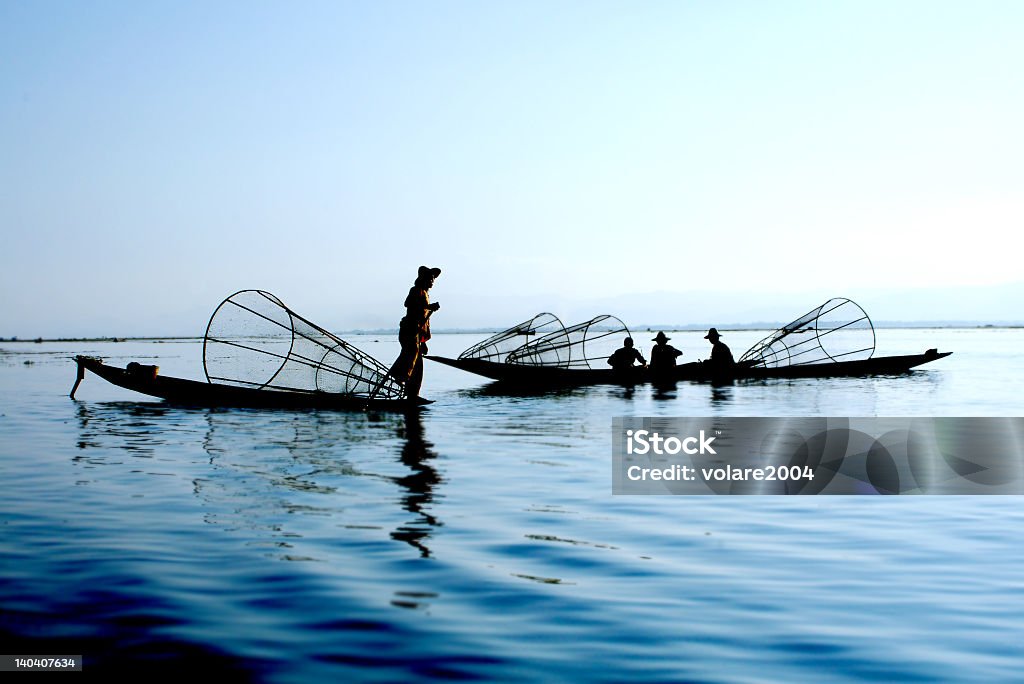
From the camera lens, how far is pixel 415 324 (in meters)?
17.6

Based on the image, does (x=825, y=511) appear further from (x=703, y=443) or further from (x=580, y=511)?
(x=703, y=443)

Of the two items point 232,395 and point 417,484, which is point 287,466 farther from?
point 232,395

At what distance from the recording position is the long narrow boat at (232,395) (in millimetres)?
18062

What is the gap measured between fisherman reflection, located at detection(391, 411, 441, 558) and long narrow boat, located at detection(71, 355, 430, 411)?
7.37 ft

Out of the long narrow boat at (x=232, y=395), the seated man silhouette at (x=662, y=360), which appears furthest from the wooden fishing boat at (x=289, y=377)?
the seated man silhouette at (x=662, y=360)

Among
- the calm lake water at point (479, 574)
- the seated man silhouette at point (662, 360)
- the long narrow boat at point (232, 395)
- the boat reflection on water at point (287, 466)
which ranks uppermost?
the seated man silhouette at point (662, 360)

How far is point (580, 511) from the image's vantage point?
8297 millimetres

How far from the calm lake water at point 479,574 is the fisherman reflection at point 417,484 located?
5 cm

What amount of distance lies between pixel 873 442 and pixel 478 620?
10.5 meters

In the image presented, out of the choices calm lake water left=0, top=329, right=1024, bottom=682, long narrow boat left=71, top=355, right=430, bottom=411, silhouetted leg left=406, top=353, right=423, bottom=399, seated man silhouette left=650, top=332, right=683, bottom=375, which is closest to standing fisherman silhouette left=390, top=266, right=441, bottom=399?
silhouetted leg left=406, top=353, right=423, bottom=399

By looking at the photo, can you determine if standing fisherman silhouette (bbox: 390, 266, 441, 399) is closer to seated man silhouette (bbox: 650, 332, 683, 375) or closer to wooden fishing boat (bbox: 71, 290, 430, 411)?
wooden fishing boat (bbox: 71, 290, 430, 411)

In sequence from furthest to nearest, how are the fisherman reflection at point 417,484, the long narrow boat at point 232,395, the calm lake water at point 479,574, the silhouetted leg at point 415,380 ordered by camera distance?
1. the silhouetted leg at point 415,380
2. the long narrow boat at point 232,395
3. the fisherman reflection at point 417,484
4. the calm lake water at point 479,574

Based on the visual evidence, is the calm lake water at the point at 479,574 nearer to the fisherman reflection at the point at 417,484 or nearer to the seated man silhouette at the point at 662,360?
the fisherman reflection at the point at 417,484

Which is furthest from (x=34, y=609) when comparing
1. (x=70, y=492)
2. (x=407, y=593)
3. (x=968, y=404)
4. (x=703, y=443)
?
(x=968, y=404)
